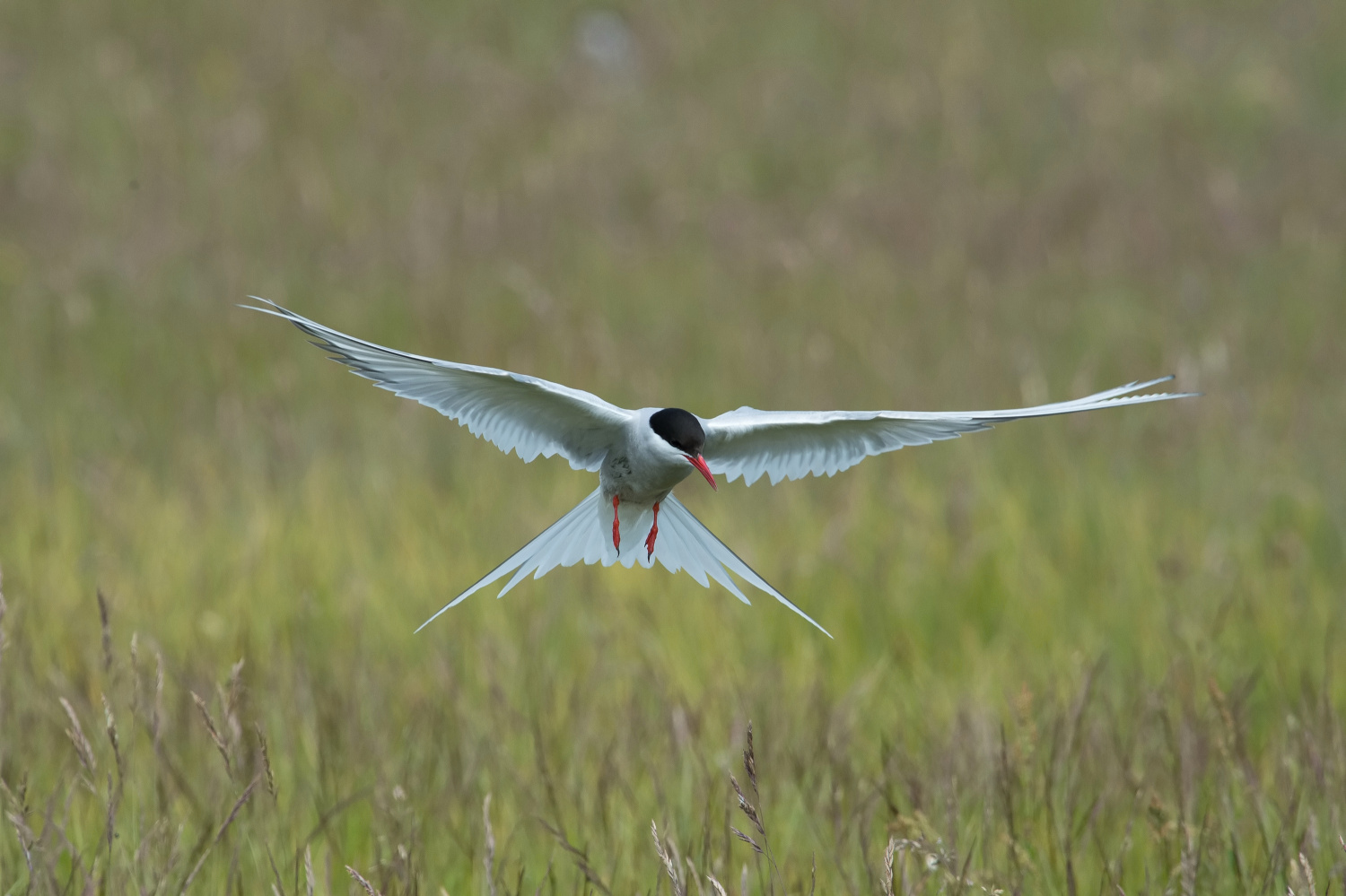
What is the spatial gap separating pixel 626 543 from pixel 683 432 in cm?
20

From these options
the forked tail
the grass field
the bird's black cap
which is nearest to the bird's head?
the bird's black cap

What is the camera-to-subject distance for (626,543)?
1.28 meters

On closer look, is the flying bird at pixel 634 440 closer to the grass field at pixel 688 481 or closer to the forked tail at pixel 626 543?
the forked tail at pixel 626 543

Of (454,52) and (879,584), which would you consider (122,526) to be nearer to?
(879,584)

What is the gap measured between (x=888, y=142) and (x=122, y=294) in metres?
5.89

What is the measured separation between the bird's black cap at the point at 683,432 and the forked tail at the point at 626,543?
111 mm

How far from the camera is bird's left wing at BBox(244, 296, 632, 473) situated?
3.42 ft

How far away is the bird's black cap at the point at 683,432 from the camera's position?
1.12 m

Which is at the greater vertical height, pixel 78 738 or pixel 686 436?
pixel 686 436

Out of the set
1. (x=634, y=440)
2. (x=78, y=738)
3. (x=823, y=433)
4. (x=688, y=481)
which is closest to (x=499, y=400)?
(x=634, y=440)

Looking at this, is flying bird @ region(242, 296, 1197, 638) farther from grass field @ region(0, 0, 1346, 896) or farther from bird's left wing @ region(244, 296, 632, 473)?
grass field @ region(0, 0, 1346, 896)

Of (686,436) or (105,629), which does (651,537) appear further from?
(105,629)

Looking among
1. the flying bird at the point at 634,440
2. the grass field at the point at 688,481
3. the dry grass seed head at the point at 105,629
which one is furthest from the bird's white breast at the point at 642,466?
the dry grass seed head at the point at 105,629

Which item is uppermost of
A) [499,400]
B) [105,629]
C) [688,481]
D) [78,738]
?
[688,481]
